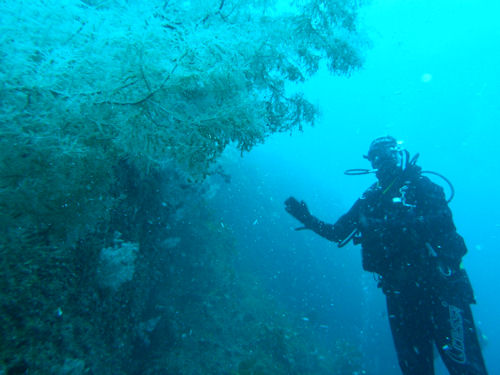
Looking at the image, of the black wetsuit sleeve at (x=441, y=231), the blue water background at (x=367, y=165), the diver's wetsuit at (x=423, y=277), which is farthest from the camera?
the blue water background at (x=367, y=165)

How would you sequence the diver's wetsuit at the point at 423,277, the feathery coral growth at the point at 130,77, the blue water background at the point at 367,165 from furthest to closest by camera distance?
the blue water background at the point at 367,165, the diver's wetsuit at the point at 423,277, the feathery coral growth at the point at 130,77

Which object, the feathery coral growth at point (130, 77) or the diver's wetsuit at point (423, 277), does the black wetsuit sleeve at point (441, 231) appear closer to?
the diver's wetsuit at point (423, 277)

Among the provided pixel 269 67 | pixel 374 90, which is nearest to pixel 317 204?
pixel 269 67

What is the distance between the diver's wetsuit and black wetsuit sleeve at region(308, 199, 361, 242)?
1.67ft

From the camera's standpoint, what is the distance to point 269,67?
15.9 ft

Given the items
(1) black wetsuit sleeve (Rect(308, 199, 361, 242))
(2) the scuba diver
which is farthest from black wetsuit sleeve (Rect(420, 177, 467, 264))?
(1) black wetsuit sleeve (Rect(308, 199, 361, 242))

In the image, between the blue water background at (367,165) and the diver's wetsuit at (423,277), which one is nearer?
the diver's wetsuit at (423,277)

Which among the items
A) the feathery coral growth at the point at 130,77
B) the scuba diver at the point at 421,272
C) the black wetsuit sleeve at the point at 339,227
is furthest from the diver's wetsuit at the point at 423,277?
the feathery coral growth at the point at 130,77

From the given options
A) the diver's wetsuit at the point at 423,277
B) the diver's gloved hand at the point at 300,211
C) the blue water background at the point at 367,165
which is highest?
the blue water background at the point at 367,165

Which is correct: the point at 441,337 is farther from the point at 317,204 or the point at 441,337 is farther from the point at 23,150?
the point at 317,204

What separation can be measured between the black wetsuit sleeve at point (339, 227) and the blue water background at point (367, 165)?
97.3 inches

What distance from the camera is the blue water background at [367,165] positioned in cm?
1473

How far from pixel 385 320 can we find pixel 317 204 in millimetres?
11460

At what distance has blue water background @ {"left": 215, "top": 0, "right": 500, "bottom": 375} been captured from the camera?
14734 millimetres
